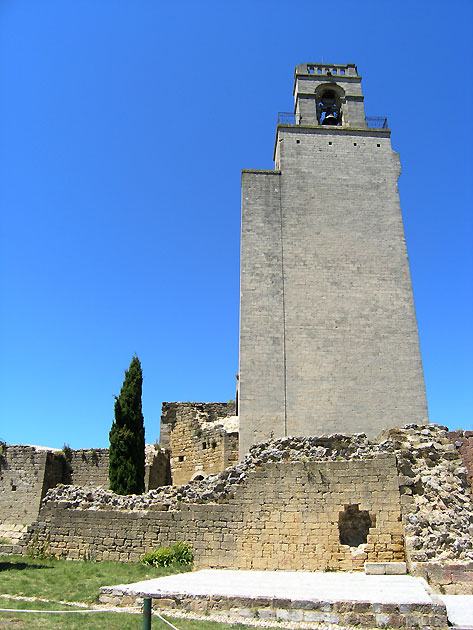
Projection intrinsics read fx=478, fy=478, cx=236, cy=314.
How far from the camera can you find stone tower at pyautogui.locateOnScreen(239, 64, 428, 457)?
14.6 metres

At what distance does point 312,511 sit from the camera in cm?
923

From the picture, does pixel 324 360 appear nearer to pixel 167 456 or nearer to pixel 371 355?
pixel 371 355

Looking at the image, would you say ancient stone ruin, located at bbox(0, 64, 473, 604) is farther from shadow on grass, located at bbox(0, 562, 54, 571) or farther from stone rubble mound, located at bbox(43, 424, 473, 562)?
shadow on grass, located at bbox(0, 562, 54, 571)

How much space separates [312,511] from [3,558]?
24.0ft

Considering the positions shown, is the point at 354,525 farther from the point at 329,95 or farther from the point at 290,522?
the point at 329,95

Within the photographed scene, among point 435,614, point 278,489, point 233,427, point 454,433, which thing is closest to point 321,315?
point 233,427

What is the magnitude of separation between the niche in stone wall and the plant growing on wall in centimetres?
731

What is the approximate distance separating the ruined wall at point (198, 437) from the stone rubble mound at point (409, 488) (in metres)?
4.69

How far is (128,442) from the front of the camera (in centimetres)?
1484

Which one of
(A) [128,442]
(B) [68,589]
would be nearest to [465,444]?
(B) [68,589]

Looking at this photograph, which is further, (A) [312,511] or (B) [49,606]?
(A) [312,511]

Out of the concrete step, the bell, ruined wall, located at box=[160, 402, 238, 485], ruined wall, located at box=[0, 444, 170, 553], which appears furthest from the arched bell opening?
the concrete step

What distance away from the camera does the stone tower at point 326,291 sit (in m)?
14.6

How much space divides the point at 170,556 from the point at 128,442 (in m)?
5.84
